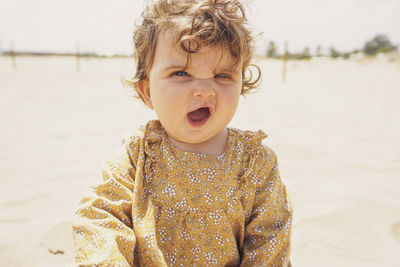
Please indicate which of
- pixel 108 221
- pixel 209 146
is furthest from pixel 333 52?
pixel 108 221

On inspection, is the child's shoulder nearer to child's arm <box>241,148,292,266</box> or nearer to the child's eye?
child's arm <box>241,148,292,266</box>

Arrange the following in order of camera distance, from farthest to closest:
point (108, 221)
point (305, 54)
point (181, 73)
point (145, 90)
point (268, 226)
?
point (305, 54)
point (145, 90)
point (268, 226)
point (181, 73)
point (108, 221)

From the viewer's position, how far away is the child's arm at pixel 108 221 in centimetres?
120

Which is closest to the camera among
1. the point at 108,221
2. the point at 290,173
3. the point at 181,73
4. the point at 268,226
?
the point at 108,221

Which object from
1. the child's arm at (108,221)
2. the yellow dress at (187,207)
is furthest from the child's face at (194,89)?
the child's arm at (108,221)

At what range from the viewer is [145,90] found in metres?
1.70

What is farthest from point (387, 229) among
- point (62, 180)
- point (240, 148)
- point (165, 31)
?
point (62, 180)

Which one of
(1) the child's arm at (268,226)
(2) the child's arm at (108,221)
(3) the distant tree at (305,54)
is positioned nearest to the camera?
(2) the child's arm at (108,221)

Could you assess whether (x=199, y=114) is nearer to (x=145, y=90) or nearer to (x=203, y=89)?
(x=203, y=89)

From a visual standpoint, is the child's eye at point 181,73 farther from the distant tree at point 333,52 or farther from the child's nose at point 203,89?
the distant tree at point 333,52

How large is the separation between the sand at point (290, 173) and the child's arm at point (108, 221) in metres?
0.72

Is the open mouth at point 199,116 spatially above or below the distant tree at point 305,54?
below

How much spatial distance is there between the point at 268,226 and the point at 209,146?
49cm

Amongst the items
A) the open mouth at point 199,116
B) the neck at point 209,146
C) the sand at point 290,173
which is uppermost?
the open mouth at point 199,116
